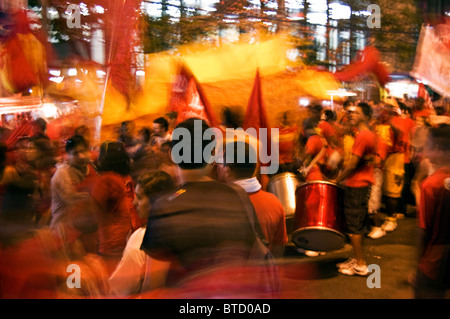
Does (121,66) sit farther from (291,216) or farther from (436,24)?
(436,24)

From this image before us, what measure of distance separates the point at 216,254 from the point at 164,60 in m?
3.16

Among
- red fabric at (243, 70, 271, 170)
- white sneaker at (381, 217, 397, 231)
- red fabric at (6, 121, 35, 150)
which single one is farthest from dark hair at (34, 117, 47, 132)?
white sneaker at (381, 217, 397, 231)

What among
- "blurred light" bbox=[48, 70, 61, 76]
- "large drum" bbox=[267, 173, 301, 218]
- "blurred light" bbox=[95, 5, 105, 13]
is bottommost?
"large drum" bbox=[267, 173, 301, 218]

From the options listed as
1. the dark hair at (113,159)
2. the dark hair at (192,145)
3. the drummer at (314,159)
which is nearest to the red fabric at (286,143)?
the drummer at (314,159)

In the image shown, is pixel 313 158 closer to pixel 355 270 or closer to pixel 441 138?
pixel 355 270

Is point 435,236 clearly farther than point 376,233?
No

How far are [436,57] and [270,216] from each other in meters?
3.07

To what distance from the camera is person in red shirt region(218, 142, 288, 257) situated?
11.0 feet

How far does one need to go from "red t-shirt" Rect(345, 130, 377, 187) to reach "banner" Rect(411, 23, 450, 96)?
967mm

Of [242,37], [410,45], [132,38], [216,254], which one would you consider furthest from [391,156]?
[216,254]

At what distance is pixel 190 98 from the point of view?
475 cm

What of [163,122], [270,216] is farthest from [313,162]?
[270,216]

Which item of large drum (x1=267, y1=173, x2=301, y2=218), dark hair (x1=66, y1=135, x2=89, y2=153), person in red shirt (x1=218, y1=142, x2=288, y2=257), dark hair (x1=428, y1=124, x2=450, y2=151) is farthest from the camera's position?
large drum (x1=267, y1=173, x2=301, y2=218)

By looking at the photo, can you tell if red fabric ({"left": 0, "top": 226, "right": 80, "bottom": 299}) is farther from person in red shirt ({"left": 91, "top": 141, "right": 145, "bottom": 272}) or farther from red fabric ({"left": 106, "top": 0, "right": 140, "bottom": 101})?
red fabric ({"left": 106, "top": 0, "right": 140, "bottom": 101})
